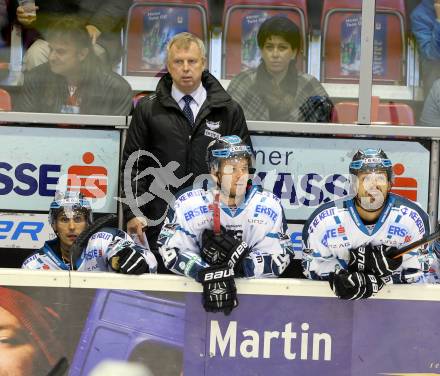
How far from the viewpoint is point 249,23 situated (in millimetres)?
5125

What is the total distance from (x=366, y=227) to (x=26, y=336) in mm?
1498

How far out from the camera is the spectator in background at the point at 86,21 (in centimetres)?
509

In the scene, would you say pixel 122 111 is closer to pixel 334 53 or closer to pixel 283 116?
pixel 283 116

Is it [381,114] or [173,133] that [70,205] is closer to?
[173,133]

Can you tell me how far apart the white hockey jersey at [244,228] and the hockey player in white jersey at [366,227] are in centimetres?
13

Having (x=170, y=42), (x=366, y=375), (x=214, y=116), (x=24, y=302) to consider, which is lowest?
(x=366, y=375)

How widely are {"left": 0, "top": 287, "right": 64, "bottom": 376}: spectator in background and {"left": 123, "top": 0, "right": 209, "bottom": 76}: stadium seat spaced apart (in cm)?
183

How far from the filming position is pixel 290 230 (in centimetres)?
526

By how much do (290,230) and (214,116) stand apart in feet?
2.80

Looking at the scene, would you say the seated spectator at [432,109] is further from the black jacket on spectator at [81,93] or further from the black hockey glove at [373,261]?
the black jacket on spectator at [81,93]

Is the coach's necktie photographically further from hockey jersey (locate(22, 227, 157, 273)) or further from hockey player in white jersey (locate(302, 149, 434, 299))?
hockey player in white jersey (locate(302, 149, 434, 299))

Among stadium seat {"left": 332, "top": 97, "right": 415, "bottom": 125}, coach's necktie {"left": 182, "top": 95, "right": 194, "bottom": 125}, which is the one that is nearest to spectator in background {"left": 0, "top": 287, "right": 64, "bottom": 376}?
coach's necktie {"left": 182, "top": 95, "right": 194, "bottom": 125}

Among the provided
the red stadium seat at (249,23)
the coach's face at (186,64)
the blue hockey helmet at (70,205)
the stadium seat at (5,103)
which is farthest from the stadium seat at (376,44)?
the stadium seat at (5,103)

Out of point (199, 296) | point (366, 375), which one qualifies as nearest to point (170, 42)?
point (199, 296)
